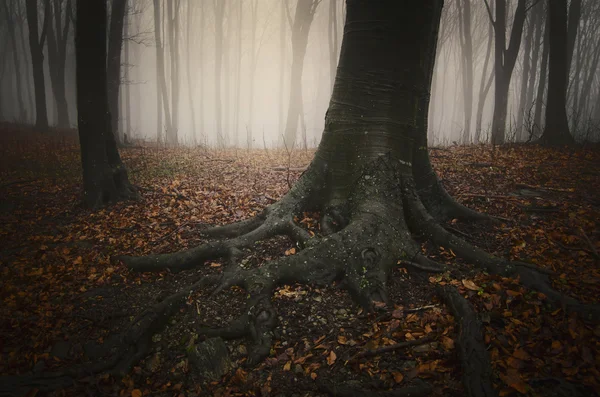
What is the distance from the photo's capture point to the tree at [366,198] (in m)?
3.12

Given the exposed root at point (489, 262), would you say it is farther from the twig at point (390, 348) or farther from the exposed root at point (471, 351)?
the twig at point (390, 348)

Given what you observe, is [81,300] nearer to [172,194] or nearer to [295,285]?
[295,285]

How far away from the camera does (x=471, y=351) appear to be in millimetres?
2152

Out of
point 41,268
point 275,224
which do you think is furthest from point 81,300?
point 275,224

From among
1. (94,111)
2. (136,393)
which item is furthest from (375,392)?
(94,111)

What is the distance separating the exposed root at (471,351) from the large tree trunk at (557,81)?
7.69 meters

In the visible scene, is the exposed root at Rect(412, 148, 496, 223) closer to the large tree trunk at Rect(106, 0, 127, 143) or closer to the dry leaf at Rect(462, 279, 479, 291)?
the dry leaf at Rect(462, 279, 479, 291)

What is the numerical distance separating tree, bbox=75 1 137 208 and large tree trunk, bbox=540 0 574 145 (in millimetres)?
10407

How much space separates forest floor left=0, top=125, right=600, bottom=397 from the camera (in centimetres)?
222

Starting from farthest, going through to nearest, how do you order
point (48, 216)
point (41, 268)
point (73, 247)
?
point (48, 216) → point (73, 247) → point (41, 268)

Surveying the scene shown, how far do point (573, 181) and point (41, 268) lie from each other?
8.49m

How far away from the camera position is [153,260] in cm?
387

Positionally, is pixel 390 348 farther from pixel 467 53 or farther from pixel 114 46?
pixel 467 53

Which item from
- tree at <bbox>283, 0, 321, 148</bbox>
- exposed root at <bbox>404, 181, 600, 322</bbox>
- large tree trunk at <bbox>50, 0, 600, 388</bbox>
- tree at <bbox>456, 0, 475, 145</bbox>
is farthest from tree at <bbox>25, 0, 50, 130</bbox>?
tree at <bbox>456, 0, 475, 145</bbox>
